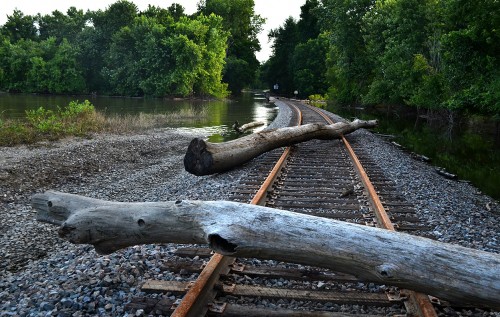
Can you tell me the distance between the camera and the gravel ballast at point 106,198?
3443 mm

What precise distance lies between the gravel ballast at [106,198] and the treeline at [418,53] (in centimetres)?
964

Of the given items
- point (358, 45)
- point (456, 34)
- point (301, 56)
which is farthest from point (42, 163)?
point (301, 56)

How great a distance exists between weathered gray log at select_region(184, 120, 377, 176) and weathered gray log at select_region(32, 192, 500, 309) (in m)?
4.23

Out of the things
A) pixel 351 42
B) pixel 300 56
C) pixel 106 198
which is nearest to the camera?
pixel 106 198

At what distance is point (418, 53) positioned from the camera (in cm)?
2956

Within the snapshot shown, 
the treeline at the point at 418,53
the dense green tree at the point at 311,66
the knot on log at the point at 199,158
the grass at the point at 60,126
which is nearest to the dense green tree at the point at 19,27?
the dense green tree at the point at 311,66

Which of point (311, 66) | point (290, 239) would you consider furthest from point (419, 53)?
point (311, 66)

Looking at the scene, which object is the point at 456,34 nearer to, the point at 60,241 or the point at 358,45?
the point at 60,241

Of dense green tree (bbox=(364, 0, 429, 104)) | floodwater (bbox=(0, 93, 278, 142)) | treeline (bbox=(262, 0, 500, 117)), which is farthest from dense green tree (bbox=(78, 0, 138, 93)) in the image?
dense green tree (bbox=(364, 0, 429, 104))

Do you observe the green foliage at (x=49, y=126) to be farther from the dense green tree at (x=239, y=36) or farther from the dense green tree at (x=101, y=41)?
the dense green tree at (x=239, y=36)

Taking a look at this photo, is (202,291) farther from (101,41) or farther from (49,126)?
(101,41)

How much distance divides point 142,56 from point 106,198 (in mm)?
56876

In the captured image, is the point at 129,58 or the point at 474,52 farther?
the point at 129,58

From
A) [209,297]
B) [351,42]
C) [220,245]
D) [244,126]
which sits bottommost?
[244,126]
